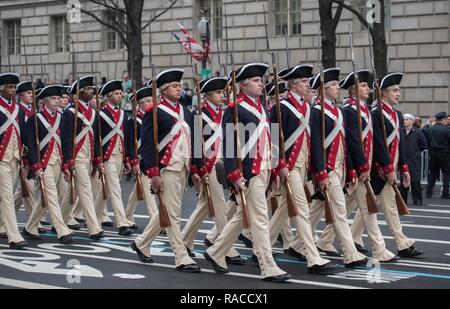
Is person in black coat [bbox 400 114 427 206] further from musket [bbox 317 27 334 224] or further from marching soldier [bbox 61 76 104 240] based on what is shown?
musket [bbox 317 27 334 224]

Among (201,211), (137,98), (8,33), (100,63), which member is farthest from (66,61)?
(201,211)

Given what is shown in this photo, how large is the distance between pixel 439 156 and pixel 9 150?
10937 millimetres

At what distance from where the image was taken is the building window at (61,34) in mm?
40906

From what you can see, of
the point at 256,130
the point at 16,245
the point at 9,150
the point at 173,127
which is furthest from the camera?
the point at 9,150

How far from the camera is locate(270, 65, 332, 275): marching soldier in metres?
10.1

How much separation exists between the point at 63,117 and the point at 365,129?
14.1ft

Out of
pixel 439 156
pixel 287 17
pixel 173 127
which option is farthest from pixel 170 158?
pixel 287 17

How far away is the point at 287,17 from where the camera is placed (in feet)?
107

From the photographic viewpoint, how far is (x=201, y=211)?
11.2 m

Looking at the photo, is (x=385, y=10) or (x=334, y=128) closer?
(x=334, y=128)

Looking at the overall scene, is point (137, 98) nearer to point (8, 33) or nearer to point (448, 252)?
point (448, 252)

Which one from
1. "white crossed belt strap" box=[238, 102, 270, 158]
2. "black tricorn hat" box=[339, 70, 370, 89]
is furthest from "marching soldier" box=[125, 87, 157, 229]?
"white crossed belt strap" box=[238, 102, 270, 158]

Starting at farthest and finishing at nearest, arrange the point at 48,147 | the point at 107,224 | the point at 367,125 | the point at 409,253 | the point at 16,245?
the point at 107,224 < the point at 48,147 < the point at 16,245 < the point at 409,253 < the point at 367,125

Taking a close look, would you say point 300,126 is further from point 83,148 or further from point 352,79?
point 83,148
